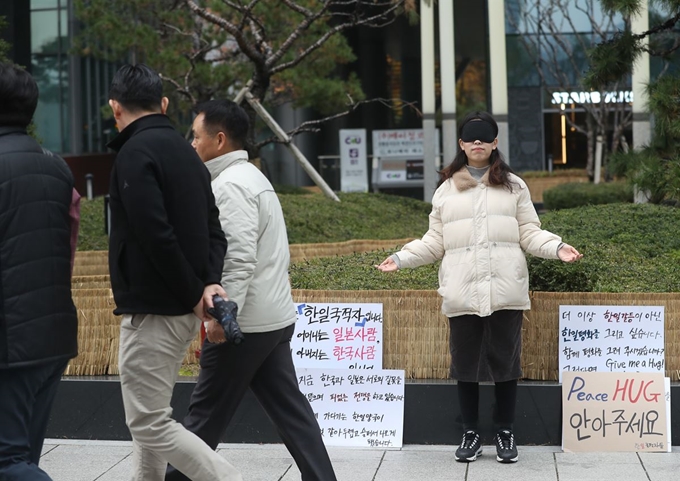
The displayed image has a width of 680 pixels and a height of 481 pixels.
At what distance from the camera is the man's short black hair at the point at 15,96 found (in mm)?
3889

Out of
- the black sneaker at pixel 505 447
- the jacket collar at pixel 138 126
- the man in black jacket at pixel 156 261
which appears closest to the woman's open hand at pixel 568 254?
the black sneaker at pixel 505 447

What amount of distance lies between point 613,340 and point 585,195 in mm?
13857

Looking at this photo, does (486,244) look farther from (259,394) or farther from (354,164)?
(354,164)

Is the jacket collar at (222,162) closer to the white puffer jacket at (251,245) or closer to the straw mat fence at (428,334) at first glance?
the white puffer jacket at (251,245)

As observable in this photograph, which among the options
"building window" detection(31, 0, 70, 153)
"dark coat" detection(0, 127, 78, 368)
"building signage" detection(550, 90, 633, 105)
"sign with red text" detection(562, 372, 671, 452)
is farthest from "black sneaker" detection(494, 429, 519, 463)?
"building window" detection(31, 0, 70, 153)

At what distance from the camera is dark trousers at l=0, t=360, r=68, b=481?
371 cm

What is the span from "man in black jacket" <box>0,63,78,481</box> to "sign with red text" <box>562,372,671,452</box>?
9.84 ft

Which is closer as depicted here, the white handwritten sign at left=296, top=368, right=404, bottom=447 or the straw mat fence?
the white handwritten sign at left=296, top=368, right=404, bottom=447

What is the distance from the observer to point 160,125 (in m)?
4.04

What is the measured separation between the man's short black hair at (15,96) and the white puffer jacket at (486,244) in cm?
243

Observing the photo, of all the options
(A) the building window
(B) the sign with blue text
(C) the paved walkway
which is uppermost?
(A) the building window

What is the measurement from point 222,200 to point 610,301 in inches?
110

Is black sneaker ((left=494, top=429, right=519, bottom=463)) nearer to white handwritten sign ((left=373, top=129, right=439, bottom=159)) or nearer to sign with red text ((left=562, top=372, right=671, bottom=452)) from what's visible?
sign with red text ((left=562, top=372, right=671, bottom=452))

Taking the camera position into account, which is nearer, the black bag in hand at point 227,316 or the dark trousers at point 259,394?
the black bag in hand at point 227,316
